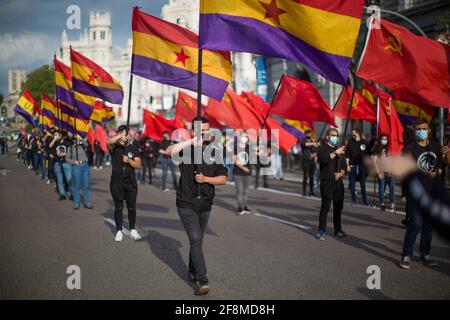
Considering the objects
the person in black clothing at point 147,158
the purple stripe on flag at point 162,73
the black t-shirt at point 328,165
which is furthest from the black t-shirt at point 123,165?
the person in black clothing at point 147,158

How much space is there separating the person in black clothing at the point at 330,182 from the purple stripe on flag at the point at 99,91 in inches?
179

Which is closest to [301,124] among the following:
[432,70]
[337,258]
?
[432,70]

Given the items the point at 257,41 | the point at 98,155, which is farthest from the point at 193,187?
the point at 98,155

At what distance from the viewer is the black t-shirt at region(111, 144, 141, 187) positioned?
883 cm

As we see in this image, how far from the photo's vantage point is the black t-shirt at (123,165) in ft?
29.0

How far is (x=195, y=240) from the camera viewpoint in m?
5.77

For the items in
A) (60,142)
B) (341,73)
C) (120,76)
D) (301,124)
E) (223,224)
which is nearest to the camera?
(341,73)

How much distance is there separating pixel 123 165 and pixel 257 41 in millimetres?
3442

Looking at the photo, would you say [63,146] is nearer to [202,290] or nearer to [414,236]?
[202,290]

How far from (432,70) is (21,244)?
720 centimetres

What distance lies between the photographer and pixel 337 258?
24.3ft

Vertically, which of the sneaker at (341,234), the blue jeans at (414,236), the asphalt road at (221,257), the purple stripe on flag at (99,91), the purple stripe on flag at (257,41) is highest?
the purple stripe on flag at (257,41)

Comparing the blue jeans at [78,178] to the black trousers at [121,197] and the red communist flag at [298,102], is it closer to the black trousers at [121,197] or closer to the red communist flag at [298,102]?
the black trousers at [121,197]

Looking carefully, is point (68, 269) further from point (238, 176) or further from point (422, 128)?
point (238, 176)
